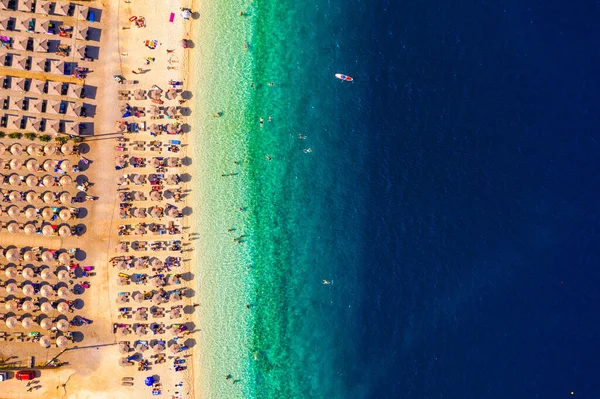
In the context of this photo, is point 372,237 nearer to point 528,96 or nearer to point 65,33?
point 528,96

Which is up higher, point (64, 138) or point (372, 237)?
point (64, 138)

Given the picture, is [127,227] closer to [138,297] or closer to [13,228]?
[138,297]

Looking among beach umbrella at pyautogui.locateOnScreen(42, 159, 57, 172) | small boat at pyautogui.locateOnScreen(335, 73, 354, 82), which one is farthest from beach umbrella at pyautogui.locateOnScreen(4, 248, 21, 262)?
small boat at pyautogui.locateOnScreen(335, 73, 354, 82)

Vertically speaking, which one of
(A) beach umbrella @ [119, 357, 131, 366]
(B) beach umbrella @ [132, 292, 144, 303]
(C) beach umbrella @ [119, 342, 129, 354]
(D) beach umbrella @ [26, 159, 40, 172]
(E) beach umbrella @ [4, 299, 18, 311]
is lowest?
(A) beach umbrella @ [119, 357, 131, 366]

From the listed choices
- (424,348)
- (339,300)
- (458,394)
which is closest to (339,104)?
(339,300)

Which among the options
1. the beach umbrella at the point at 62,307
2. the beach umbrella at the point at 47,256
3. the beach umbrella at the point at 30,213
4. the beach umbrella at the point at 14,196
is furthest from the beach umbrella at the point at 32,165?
the beach umbrella at the point at 62,307

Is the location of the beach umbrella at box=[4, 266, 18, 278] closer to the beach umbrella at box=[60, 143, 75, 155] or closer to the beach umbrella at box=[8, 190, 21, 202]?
the beach umbrella at box=[8, 190, 21, 202]

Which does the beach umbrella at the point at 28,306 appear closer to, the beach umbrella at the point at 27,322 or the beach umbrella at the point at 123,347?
the beach umbrella at the point at 27,322
